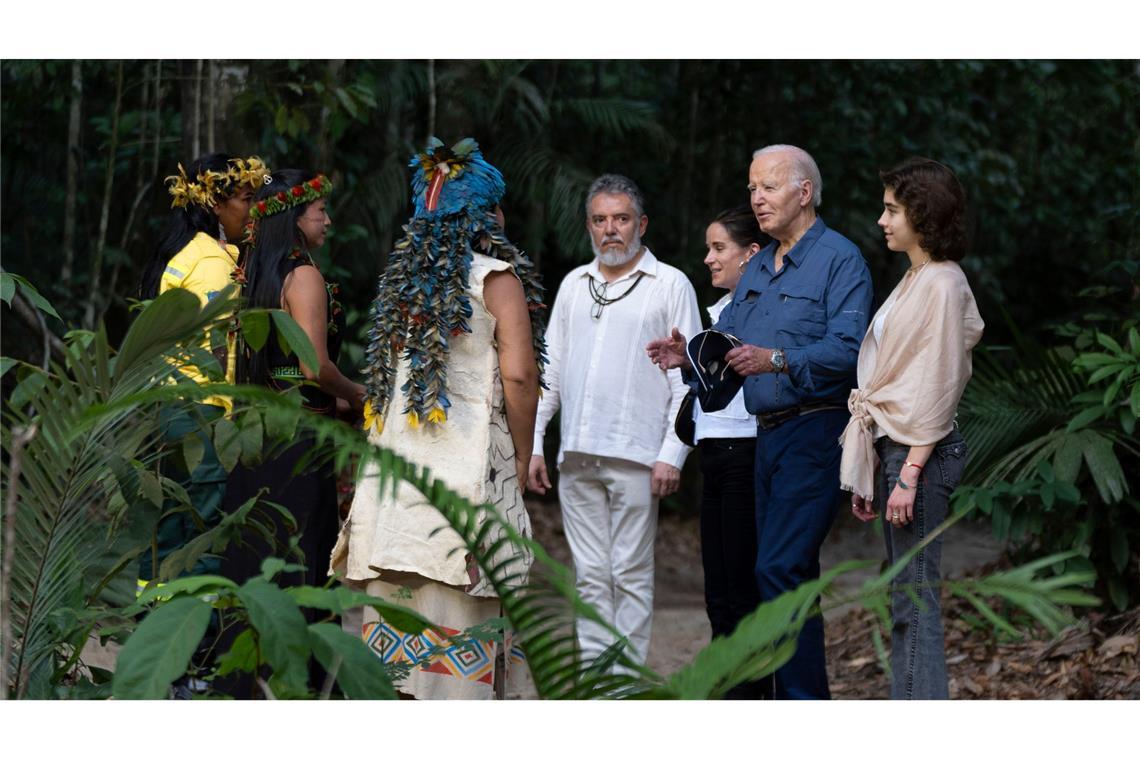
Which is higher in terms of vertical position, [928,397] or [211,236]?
[211,236]

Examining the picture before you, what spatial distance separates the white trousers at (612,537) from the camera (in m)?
5.70

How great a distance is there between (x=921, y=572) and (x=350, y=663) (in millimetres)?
1935

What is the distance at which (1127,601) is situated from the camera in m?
6.14

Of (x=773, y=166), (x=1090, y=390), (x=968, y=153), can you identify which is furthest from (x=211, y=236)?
(x=968, y=153)

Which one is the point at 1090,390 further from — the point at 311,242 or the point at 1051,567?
the point at 311,242

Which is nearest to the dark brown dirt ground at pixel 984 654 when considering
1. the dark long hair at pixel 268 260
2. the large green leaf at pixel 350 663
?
the large green leaf at pixel 350 663

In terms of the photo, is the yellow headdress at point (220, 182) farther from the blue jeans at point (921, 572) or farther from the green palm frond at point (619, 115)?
the green palm frond at point (619, 115)

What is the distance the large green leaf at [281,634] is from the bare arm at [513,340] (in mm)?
1906

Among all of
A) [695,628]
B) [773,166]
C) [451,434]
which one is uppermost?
[773,166]

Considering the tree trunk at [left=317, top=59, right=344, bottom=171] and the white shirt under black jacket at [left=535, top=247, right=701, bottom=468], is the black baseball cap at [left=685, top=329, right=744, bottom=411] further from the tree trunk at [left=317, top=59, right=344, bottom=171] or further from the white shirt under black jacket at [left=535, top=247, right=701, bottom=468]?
the tree trunk at [left=317, top=59, right=344, bottom=171]

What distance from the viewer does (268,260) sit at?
464 centimetres

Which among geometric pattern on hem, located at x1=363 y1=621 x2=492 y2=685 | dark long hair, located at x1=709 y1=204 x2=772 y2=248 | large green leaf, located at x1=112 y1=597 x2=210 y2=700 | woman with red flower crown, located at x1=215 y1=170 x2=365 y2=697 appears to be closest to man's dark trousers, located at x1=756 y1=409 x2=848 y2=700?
geometric pattern on hem, located at x1=363 y1=621 x2=492 y2=685

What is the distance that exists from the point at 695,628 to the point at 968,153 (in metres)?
5.36

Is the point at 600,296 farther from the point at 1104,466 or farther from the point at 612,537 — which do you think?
the point at 1104,466
